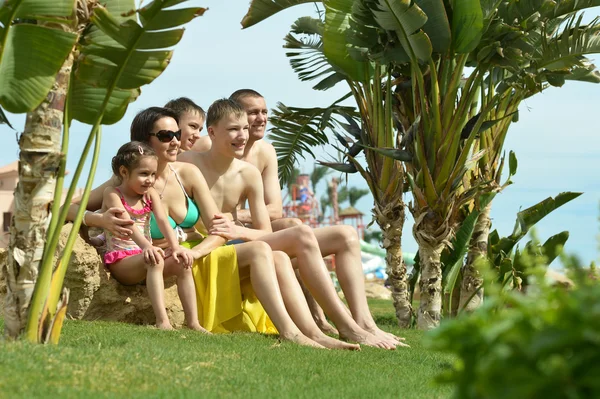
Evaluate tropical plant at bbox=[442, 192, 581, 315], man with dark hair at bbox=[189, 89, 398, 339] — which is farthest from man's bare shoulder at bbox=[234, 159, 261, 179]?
tropical plant at bbox=[442, 192, 581, 315]

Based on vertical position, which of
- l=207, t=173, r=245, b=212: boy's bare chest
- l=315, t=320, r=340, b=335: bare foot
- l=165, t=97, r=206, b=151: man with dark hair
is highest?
l=165, t=97, r=206, b=151: man with dark hair

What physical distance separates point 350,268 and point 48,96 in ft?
9.37

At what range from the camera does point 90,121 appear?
517cm

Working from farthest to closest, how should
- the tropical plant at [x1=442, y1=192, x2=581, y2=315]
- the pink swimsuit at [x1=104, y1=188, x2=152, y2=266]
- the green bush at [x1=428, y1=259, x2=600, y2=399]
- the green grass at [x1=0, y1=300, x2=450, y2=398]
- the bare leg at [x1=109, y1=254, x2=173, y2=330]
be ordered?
the tropical plant at [x1=442, y1=192, x2=581, y2=315], the pink swimsuit at [x1=104, y1=188, x2=152, y2=266], the bare leg at [x1=109, y1=254, x2=173, y2=330], the green grass at [x1=0, y1=300, x2=450, y2=398], the green bush at [x1=428, y1=259, x2=600, y2=399]

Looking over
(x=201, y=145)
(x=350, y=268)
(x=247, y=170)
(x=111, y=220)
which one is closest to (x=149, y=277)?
(x=111, y=220)

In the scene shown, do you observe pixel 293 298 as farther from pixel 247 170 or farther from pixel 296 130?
pixel 296 130

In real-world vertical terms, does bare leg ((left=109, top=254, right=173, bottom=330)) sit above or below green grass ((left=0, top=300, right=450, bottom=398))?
above

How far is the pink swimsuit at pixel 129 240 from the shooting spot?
21.1 ft

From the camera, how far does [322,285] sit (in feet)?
20.7

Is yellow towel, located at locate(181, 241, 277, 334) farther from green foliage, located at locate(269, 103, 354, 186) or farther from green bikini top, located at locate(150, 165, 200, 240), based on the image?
green foliage, located at locate(269, 103, 354, 186)

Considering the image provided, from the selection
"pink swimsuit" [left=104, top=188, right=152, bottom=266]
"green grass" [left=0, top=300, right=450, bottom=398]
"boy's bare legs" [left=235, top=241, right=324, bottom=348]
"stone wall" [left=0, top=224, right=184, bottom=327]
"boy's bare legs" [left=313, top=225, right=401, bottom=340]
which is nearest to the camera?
"green grass" [left=0, top=300, right=450, bottom=398]

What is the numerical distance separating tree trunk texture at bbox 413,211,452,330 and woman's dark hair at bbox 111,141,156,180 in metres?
4.10

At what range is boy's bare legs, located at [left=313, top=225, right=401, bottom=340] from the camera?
657cm

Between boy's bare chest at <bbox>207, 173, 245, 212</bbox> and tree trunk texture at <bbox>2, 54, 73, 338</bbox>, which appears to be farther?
boy's bare chest at <bbox>207, 173, 245, 212</bbox>
